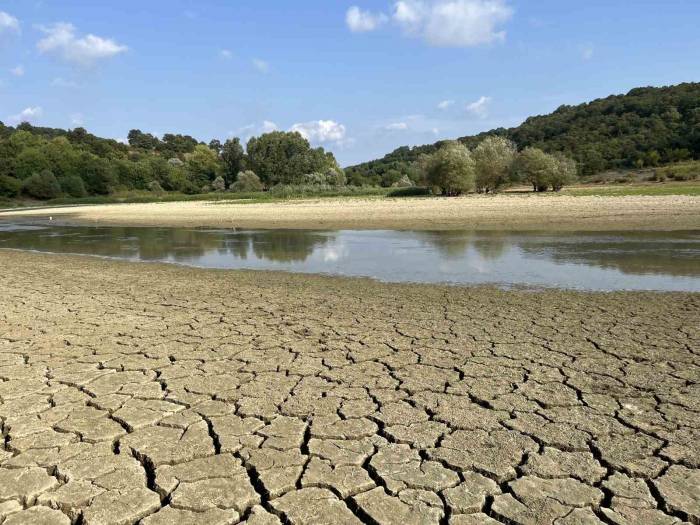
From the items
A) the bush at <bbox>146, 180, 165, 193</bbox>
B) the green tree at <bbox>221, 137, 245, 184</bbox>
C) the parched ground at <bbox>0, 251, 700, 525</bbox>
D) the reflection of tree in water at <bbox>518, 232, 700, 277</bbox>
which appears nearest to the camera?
the parched ground at <bbox>0, 251, 700, 525</bbox>

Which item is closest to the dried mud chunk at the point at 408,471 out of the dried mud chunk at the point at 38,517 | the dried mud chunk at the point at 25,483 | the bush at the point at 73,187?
the dried mud chunk at the point at 38,517

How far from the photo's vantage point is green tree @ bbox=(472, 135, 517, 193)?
4181 cm

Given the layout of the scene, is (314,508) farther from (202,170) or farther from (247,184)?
(202,170)

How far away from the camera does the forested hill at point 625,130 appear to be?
5394 cm

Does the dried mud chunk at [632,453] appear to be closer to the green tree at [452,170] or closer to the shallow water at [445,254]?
the shallow water at [445,254]

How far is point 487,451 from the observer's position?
336 centimetres

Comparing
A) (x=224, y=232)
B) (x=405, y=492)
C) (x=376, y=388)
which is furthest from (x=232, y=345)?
(x=224, y=232)

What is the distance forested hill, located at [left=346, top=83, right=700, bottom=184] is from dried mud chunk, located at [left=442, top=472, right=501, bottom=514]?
5793 cm

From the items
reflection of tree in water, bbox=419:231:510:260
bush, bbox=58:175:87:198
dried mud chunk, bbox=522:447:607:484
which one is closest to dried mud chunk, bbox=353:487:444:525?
dried mud chunk, bbox=522:447:607:484

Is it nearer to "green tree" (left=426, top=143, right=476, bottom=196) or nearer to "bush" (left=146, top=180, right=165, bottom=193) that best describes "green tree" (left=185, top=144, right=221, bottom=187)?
"bush" (left=146, top=180, right=165, bottom=193)

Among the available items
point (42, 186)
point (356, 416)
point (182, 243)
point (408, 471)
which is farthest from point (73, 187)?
point (408, 471)

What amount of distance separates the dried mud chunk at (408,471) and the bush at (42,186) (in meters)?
86.0

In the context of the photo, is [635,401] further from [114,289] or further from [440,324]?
[114,289]

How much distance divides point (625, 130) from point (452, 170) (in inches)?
1397
